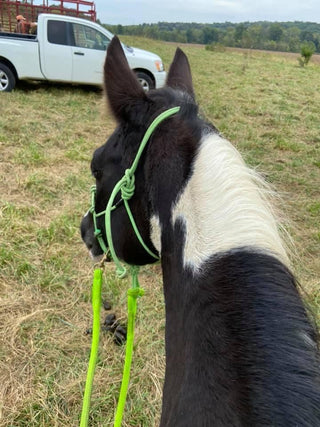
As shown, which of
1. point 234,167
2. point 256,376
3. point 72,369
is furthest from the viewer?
point 72,369

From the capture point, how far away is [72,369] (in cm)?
241

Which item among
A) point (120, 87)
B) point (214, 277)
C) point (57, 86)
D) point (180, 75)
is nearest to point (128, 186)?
point (120, 87)

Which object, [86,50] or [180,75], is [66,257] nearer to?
[180,75]

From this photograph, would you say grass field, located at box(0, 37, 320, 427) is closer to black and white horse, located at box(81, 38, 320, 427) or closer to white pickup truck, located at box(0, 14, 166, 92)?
black and white horse, located at box(81, 38, 320, 427)

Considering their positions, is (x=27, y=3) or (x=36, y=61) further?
(x=27, y=3)

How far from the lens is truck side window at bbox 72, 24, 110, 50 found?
8.42 meters

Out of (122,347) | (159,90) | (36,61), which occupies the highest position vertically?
(159,90)

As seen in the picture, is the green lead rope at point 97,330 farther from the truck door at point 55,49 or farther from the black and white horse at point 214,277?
the truck door at point 55,49

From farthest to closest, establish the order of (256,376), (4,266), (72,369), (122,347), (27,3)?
(27,3)
(4,266)
(122,347)
(72,369)
(256,376)

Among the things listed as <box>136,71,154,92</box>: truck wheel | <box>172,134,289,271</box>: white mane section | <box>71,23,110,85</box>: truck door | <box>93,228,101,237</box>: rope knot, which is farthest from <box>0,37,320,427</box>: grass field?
<box>136,71,154,92</box>: truck wheel

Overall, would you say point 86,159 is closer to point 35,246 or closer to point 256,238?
point 35,246

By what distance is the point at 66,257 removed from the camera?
346 cm

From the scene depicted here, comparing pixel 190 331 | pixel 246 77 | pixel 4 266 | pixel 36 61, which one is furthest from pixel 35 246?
pixel 246 77

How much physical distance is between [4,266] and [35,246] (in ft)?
1.29
